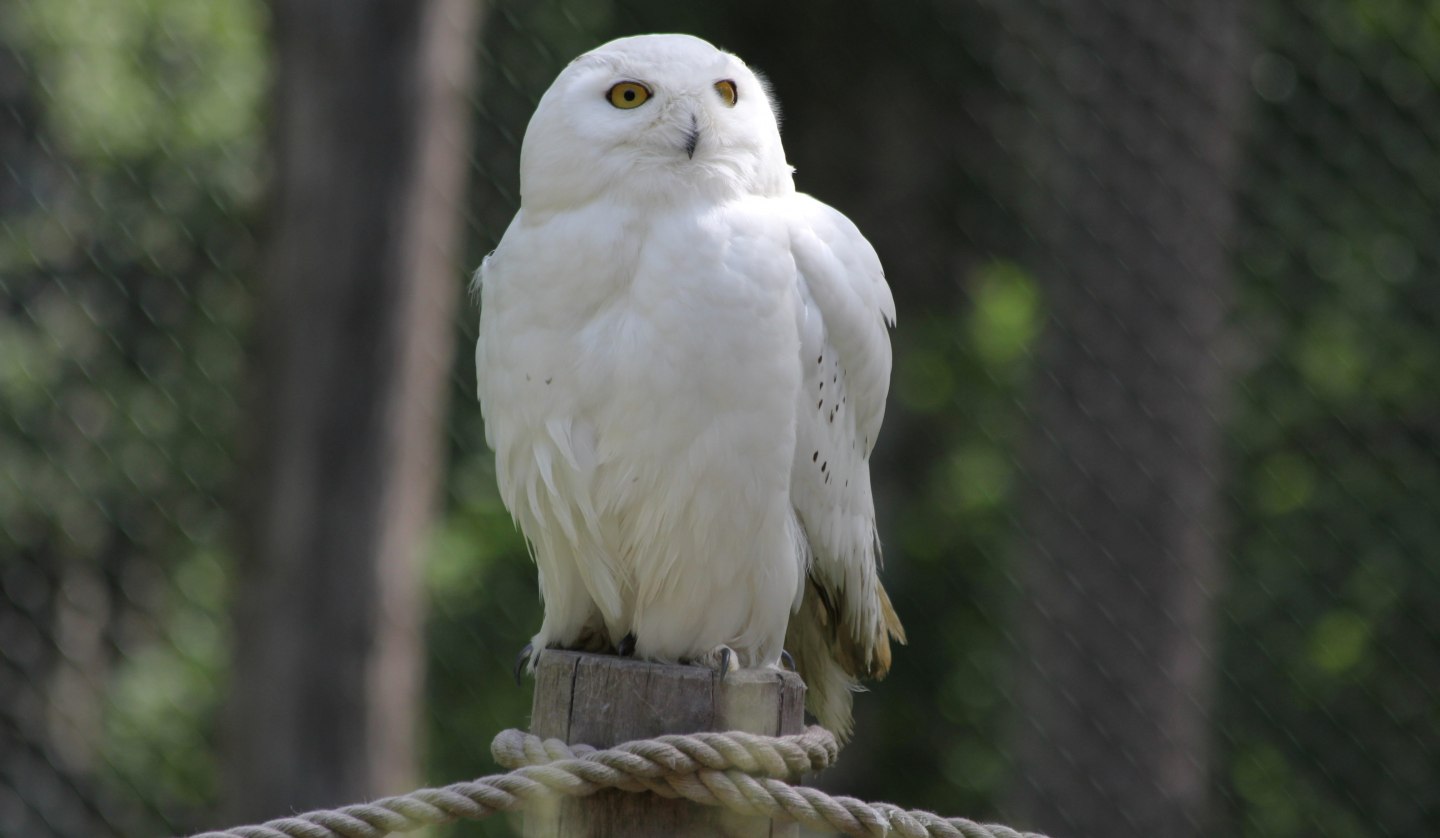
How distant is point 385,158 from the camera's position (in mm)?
3889

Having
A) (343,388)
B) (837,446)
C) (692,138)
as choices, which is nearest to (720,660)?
(837,446)

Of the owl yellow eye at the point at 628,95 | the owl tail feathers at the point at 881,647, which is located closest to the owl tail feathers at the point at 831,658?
the owl tail feathers at the point at 881,647

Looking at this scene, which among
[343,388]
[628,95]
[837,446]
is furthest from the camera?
[343,388]

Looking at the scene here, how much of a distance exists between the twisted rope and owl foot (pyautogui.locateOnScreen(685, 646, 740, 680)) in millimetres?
252

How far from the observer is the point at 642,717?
2008 millimetres

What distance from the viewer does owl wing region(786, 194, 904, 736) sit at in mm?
2455

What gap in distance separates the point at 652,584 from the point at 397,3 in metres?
2.10

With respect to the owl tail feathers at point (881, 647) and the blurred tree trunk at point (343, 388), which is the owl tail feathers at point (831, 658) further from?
the blurred tree trunk at point (343, 388)

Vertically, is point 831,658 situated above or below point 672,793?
below

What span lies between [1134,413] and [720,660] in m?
2.64

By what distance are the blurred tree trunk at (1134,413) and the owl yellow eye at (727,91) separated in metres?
2.54

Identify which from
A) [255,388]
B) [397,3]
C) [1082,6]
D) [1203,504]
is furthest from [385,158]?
[1203,504]

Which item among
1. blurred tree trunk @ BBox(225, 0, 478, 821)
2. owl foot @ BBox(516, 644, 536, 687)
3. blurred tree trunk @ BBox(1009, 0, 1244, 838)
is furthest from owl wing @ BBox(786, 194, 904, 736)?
blurred tree trunk @ BBox(1009, 0, 1244, 838)

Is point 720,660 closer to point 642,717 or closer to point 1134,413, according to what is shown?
point 642,717
